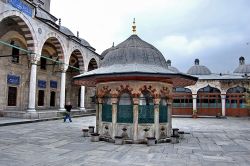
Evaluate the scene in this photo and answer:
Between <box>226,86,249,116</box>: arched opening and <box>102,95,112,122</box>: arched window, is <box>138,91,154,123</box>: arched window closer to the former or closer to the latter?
<box>102,95,112,122</box>: arched window

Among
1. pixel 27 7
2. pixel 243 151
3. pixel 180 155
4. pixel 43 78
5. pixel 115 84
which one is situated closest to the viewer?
pixel 180 155

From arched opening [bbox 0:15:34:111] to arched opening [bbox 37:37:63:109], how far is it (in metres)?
2.04

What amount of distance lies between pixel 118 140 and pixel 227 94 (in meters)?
20.7

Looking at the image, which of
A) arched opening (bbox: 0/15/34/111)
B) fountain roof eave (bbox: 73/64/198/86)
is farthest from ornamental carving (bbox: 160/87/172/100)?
arched opening (bbox: 0/15/34/111)

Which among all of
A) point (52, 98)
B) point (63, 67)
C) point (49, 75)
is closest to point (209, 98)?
point (63, 67)

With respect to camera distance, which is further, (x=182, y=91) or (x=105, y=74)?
(x=182, y=91)

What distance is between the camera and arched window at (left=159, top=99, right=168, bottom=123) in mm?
8883

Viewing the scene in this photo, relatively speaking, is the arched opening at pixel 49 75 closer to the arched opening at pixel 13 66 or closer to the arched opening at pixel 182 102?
the arched opening at pixel 13 66

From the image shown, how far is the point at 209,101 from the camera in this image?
2636 centimetres

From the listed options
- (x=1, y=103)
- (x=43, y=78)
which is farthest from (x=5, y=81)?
(x=43, y=78)

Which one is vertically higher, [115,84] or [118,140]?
[115,84]

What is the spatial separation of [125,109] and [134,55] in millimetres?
2056

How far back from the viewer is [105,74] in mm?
8102

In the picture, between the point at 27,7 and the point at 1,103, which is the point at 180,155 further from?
the point at 1,103
